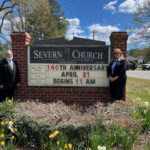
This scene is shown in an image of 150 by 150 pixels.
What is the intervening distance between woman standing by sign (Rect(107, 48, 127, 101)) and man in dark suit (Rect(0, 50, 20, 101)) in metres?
2.57

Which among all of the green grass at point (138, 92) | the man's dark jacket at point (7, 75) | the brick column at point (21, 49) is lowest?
the green grass at point (138, 92)

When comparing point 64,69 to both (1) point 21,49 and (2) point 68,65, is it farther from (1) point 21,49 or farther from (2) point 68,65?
(1) point 21,49

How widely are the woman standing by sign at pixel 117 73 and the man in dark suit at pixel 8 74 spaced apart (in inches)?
101

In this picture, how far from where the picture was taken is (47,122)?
2992mm

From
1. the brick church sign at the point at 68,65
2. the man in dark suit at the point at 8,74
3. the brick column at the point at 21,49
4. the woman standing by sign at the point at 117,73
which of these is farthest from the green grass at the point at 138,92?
the man in dark suit at the point at 8,74

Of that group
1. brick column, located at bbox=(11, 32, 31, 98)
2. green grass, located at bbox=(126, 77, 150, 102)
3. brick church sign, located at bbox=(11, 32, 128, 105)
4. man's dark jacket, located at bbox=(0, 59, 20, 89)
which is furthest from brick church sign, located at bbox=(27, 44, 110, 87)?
green grass, located at bbox=(126, 77, 150, 102)

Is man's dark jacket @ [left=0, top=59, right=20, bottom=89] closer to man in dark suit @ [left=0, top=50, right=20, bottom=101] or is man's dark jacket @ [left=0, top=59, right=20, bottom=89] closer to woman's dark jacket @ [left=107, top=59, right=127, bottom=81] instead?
man in dark suit @ [left=0, top=50, right=20, bottom=101]

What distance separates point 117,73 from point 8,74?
9.39 feet

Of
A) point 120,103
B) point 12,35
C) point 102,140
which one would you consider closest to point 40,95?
point 12,35

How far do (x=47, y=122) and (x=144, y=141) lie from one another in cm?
179

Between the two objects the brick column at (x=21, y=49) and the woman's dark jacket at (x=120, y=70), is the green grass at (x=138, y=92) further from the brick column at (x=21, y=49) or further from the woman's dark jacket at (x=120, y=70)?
the brick column at (x=21, y=49)

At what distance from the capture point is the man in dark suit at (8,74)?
13.9 feet

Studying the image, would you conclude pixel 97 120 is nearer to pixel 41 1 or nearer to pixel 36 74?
pixel 36 74

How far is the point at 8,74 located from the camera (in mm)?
4262
